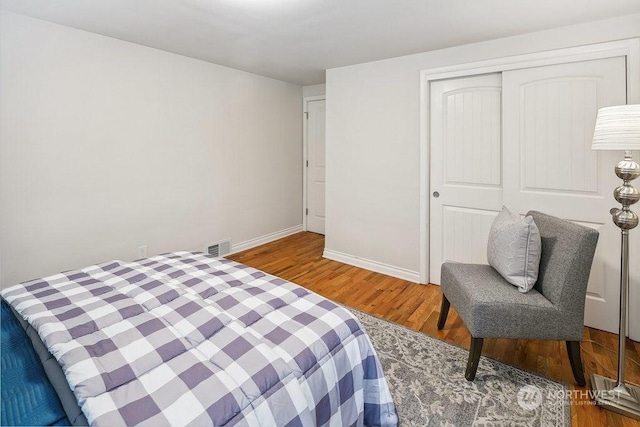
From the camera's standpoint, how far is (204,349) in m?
1.17

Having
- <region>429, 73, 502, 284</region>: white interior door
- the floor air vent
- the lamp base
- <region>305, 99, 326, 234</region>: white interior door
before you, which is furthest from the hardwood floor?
<region>305, 99, 326, 234</region>: white interior door

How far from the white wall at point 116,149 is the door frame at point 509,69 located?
2.20 meters

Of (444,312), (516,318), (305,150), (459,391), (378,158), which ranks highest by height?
(305,150)

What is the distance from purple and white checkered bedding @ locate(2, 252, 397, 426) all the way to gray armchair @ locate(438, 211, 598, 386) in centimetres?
75

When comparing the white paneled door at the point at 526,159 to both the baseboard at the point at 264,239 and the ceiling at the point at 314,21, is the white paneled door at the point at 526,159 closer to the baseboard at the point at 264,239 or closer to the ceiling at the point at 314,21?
the ceiling at the point at 314,21

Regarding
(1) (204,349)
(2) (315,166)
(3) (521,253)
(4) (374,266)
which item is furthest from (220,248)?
(3) (521,253)

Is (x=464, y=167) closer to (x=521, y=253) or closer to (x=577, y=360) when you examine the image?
(x=521, y=253)

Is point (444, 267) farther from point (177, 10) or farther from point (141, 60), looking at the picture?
point (141, 60)

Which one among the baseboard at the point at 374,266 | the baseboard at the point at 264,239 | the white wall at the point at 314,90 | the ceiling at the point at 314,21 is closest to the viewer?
the ceiling at the point at 314,21

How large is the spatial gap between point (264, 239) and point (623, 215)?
379 cm

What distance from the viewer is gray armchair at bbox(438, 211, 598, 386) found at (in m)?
1.79

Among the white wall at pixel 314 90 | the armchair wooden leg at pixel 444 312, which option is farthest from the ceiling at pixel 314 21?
the armchair wooden leg at pixel 444 312

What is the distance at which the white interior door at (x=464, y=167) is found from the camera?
290 centimetres

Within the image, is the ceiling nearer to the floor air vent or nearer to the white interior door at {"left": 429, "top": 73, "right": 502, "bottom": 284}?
the white interior door at {"left": 429, "top": 73, "right": 502, "bottom": 284}
